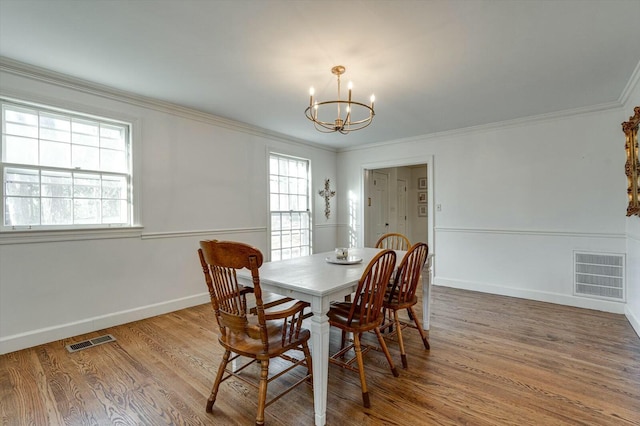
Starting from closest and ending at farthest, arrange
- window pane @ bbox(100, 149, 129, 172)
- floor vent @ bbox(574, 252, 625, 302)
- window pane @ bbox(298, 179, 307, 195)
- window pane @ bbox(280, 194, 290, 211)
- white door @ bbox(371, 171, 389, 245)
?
window pane @ bbox(100, 149, 129, 172) → floor vent @ bbox(574, 252, 625, 302) → window pane @ bbox(280, 194, 290, 211) → window pane @ bbox(298, 179, 307, 195) → white door @ bbox(371, 171, 389, 245)

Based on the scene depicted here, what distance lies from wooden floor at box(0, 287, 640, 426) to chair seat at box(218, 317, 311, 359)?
1.42 ft

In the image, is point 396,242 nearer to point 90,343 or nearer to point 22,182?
point 90,343

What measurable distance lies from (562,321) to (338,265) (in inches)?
104

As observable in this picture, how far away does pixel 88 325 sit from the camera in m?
2.94

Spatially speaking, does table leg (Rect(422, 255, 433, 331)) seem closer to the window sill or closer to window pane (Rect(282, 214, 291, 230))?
A: window pane (Rect(282, 214, 291, 230))

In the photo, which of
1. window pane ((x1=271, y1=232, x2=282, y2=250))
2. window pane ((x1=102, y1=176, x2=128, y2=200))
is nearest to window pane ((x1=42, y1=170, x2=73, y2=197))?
window pane ((x1=102, y1=176, x2=128, y2=200))

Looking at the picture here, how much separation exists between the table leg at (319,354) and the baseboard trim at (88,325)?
2.52 metres

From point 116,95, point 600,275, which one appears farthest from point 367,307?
point 600,275

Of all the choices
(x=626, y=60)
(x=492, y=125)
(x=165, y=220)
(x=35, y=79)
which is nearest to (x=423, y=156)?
(x=492, y=125)

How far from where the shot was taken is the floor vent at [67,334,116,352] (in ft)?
8.55

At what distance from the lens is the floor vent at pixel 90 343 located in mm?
2605

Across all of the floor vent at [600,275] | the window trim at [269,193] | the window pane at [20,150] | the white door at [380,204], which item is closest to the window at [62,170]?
the window pane at [20,150]

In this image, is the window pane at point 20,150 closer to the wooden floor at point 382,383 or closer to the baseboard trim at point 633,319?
the wooden floor at point 382,383

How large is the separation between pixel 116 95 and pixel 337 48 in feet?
7.70
